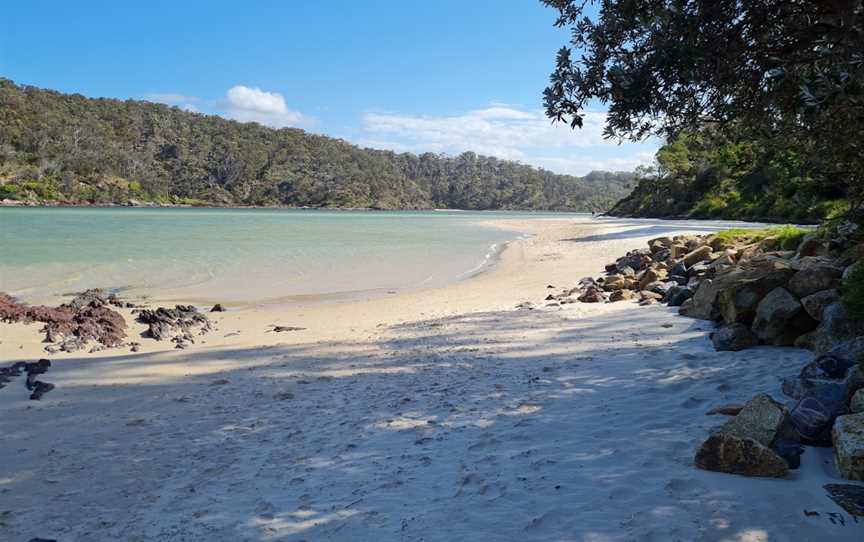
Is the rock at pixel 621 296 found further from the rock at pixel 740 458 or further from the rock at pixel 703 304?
the rock at pixel 740 458

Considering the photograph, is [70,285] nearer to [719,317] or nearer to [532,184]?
[719,317]

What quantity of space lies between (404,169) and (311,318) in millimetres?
189630

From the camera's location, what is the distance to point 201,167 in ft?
472

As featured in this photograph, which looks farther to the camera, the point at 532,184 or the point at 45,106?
the point at 532,184

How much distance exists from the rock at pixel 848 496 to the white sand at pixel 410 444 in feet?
0.21

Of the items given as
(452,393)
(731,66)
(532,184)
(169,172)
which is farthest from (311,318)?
(532,184)

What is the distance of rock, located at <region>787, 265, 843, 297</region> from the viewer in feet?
18.9

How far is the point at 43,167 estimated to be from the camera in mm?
107875

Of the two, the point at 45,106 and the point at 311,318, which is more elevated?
the point at 45,106

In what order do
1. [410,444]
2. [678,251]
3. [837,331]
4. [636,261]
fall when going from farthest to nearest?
1. [636,261]
2. [678,251]
3. [837,331]
4. [410,444]

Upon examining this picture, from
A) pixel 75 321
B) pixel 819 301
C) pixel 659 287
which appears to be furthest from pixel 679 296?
pixel 75 321

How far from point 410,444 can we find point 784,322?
4086 millimetres

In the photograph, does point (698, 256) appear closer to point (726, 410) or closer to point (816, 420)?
point (726, 410)

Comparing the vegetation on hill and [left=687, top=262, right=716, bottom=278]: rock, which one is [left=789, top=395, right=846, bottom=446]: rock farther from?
[left=687, top=262, right=716, bottom=278]: rock
